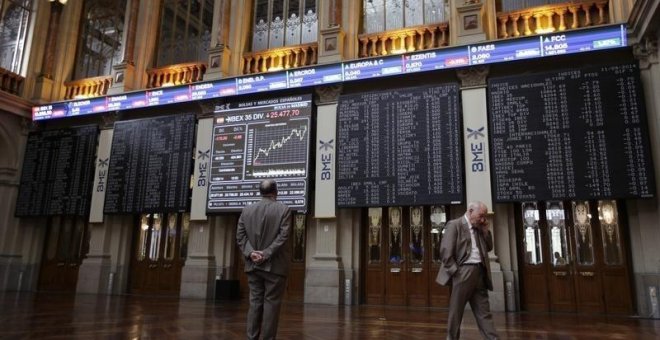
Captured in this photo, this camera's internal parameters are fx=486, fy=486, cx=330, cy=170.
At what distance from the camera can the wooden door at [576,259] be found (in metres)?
9.39

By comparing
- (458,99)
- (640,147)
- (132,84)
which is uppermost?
(132,84)

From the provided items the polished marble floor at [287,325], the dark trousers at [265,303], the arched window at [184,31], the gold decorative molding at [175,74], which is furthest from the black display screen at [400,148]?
the dark trousers at [265,303]

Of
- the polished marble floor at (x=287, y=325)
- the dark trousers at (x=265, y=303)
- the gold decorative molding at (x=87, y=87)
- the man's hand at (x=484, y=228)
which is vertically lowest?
the polished marble floor at (x=287, y=325)

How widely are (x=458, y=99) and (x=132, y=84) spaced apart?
9215 mm

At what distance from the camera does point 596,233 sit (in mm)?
9688

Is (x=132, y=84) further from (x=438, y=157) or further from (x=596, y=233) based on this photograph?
(x=596, y=233)

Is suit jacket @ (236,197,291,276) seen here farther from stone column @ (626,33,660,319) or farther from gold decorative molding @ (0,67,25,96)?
gold decorative molding @ (0,67,25,96)

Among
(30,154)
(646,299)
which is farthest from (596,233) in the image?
(30,154)

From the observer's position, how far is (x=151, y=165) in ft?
42.3

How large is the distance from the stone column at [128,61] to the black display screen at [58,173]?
1.43 meters

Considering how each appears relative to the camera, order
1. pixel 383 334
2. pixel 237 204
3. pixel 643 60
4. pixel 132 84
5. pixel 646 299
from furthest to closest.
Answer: pixel 132 84
pixel 237 204
pixel 643 60
pixel 646 299
pixel 383 334

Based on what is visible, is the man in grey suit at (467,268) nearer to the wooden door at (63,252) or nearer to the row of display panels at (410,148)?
the row of display panels at (410,148)

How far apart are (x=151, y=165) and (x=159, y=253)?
2.43 meters

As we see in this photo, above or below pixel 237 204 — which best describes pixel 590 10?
above
